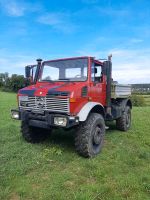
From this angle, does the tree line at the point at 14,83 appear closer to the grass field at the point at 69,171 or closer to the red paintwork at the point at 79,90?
the red paintwork at the point at 79,90

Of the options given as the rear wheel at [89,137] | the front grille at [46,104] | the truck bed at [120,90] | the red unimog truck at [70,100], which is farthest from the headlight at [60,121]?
the truck bed at [120,90]

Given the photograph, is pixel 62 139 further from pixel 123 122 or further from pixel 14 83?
pixel 14 83

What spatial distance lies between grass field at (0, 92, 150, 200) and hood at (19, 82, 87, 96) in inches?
53.9

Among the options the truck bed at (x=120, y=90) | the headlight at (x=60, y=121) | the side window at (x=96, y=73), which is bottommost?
the headlight at (x=60, y=121)

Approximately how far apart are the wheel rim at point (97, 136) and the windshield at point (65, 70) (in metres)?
1.27

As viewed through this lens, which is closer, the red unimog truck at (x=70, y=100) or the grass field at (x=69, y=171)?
the grass field at (x=69, y=171)

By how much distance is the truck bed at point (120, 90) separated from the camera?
324 inches

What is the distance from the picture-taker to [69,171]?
5340 mm

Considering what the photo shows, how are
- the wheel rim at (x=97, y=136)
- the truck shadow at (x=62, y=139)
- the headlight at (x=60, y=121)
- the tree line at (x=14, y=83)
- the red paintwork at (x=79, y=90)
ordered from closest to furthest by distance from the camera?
the headlight at (x=60, y=121)
the red paintwork at (x=79, y=90)
the wheel rim at (x=97, y=136)
the truck shadow at (x=62, y=139)
the tree line at (x=14, y=83)

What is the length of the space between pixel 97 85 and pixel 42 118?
174 centimetres

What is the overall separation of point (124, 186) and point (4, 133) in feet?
15.8

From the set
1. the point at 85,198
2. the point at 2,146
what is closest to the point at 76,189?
the point at 85,198

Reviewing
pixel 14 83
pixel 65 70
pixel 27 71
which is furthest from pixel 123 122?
pixel 14 83

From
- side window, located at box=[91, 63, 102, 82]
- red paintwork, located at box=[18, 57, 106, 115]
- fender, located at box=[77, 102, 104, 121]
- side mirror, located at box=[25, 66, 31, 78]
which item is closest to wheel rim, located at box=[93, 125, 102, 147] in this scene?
fender, located at box=[77, 102, 104, 121]
